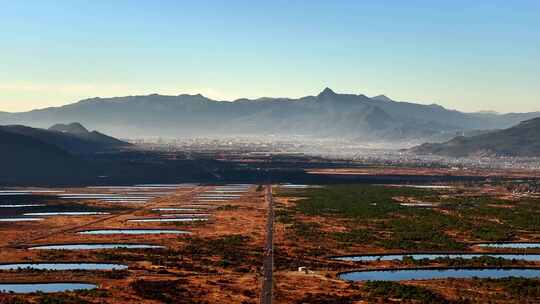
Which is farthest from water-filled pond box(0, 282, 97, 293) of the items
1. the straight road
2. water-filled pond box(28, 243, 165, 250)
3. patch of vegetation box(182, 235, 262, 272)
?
water-filled pond box(28, 243, 165, 250)

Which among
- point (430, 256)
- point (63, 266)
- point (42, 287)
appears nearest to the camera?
point (42, 287)

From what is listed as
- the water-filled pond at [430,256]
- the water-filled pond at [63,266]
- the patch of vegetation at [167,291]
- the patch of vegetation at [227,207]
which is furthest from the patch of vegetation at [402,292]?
the patch of vegetation at [227,207]

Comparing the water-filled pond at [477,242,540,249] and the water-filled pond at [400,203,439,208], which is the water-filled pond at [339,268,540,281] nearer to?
the water-filled pond at [477,242,540,249]

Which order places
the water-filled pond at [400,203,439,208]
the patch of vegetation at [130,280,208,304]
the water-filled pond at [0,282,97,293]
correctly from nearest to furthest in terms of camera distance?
the patch of vegetation at [130,280,208,304], the water-filled pond at [0,282,97,293], the water-filled pond at [400,203,439,208]

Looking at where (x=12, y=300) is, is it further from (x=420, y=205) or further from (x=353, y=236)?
(x=420, y=205)

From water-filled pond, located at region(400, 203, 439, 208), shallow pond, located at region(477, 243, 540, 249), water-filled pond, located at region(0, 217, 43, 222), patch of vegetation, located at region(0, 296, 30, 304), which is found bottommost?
shallow pond, located at region(477, 243, 540, 249)

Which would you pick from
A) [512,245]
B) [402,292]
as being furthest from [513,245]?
[402,292]
